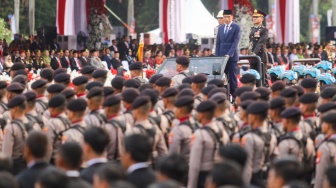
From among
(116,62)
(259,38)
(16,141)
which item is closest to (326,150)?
(16,141)

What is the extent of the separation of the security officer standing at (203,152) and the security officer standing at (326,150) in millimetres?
1010

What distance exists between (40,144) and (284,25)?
98.5 feet

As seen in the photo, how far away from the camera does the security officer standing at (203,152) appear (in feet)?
39.4

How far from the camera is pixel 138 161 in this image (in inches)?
392

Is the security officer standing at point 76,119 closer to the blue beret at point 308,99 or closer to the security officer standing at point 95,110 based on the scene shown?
the security officer standing at point 95,110

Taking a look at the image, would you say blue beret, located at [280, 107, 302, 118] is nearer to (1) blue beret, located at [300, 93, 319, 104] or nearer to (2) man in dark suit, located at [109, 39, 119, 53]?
(1) blue beret, located at [300, 93, 319, 104]

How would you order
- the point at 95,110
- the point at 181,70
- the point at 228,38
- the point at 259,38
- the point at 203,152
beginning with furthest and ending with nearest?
the point at 259,38 < the point at 228,38 < the point at 181,70 < the point at 95,110 < the point at 203,152

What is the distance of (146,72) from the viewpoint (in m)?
24.1

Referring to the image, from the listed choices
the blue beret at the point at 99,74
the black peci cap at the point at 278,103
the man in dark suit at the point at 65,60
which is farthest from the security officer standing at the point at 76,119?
the man in dark suit at the point at 65,60

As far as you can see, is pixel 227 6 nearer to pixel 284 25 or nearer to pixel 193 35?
pixel 284 25

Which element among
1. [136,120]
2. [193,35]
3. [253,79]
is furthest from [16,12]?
[136,120]

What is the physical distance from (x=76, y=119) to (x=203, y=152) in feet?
4.60

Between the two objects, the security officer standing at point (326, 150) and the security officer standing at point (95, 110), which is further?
the security officer standing at point (95, 110)

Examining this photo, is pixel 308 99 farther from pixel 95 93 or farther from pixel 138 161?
pixel 138 161
